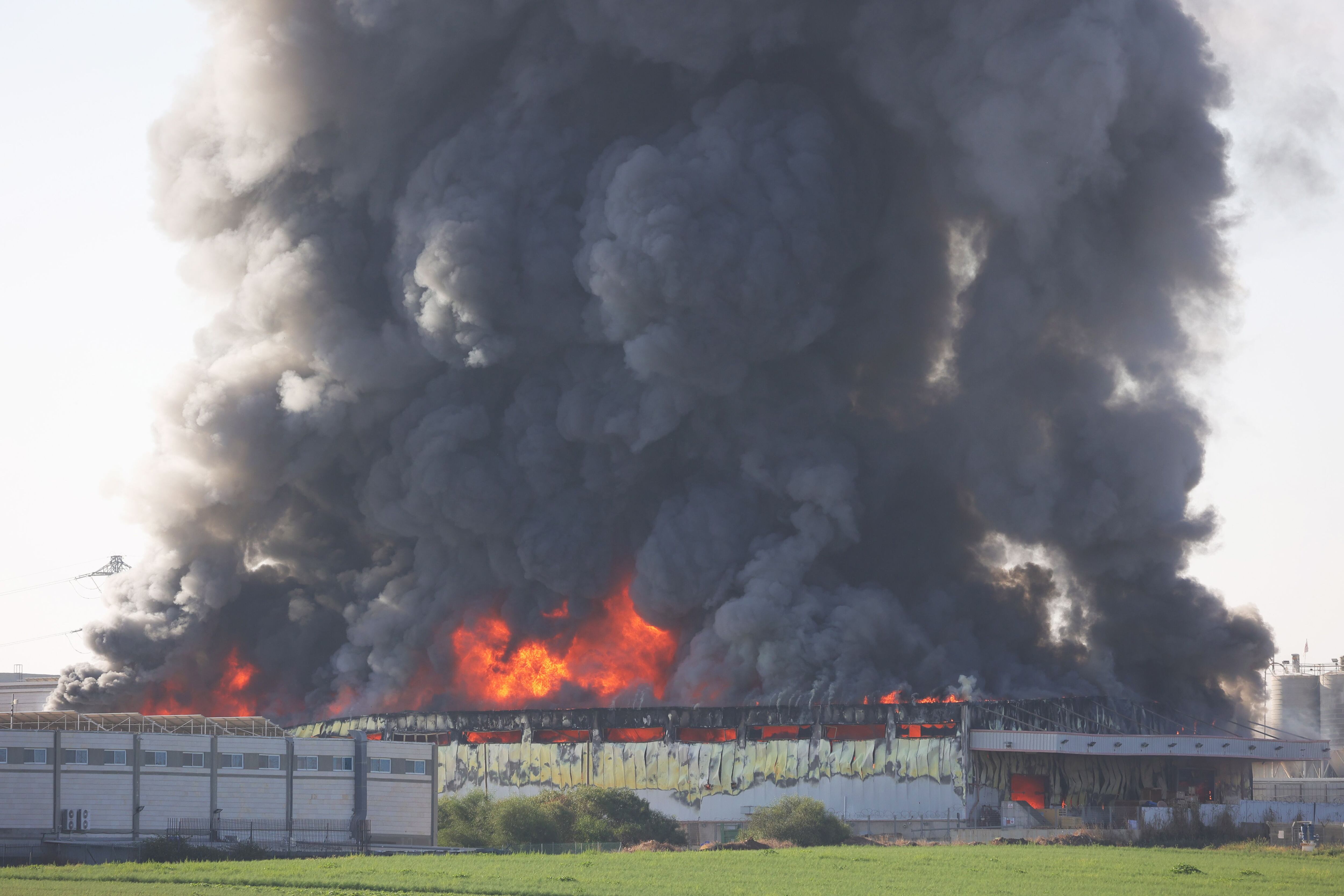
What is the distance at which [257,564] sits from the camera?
407 ft

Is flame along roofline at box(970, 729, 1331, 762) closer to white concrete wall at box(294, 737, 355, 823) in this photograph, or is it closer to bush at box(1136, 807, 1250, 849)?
bush at box(1136, 807, 1250, 849)

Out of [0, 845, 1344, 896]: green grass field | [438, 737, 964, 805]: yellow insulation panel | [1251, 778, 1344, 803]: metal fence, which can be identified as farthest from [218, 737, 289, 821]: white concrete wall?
[1251, 778, 1344, 803]: metal fence

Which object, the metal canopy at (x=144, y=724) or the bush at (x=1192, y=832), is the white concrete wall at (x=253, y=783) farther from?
the bush at (x=1192, y=832)

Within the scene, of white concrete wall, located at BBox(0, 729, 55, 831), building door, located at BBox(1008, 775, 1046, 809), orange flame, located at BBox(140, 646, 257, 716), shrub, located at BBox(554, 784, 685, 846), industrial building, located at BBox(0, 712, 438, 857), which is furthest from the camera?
orange flame, located at BBox(140, 646, 257, 716)

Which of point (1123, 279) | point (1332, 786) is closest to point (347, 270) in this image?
point (1123, 279)

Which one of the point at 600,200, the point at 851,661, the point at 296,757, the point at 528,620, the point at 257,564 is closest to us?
the point at 296,757

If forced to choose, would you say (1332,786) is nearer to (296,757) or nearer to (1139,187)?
(1139,187)

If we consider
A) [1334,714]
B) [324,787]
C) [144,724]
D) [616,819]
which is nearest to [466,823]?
[616,819]

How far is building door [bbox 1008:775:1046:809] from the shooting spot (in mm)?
92125

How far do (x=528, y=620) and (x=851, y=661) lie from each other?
2281 centimetres

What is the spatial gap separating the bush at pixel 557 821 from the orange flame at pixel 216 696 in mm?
31499

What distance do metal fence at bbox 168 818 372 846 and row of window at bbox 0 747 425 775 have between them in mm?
2239

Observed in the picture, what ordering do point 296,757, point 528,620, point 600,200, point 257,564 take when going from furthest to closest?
1. point 257,564
2. point 528,620
3. point 600,200
4. point 296,757

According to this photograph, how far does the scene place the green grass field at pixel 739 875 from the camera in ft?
199
